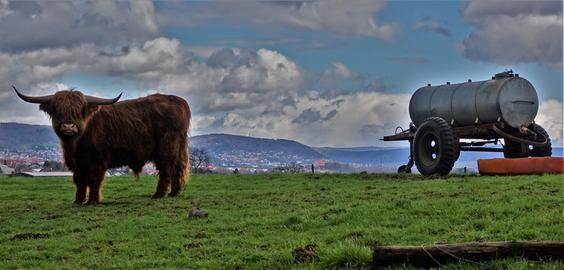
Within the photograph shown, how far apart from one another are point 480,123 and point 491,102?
835mm

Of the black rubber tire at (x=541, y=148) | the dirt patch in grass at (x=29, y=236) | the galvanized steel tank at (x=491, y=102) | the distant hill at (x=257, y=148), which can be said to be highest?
the distant hill at (x=257, y=148)

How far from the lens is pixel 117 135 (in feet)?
53.9

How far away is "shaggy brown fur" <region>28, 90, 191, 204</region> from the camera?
15211 mm

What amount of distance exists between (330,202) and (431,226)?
15.3ft

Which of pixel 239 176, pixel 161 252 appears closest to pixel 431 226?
pixel 161 252

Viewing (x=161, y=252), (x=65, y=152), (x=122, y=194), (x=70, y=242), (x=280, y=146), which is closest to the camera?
(x=161, y=252)

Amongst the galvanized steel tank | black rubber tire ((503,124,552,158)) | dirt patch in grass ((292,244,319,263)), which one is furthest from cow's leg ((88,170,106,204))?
black rubber tire ((503,124,552,158))

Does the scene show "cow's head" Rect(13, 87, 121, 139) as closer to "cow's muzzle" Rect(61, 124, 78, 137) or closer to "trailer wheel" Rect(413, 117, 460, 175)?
"cow's muzzle" Rect(61, 124, 78, 137)

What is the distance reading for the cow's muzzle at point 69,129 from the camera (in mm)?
14695

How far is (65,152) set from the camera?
15789 millimetres

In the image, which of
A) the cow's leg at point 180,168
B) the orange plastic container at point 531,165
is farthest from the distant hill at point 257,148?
the cow's leg at point 180,168

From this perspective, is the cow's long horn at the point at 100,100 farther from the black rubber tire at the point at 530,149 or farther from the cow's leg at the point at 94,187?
the black rubber tire at the point at 530,149

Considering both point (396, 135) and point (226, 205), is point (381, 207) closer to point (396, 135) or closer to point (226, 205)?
point (226, 205)

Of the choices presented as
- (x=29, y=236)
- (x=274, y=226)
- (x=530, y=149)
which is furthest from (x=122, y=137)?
(x=530, y=149)
